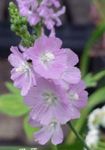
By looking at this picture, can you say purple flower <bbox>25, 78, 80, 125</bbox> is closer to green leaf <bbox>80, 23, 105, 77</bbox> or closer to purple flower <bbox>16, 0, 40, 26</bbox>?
purple flower <bbox>16, 0, 40, 26</bbox>

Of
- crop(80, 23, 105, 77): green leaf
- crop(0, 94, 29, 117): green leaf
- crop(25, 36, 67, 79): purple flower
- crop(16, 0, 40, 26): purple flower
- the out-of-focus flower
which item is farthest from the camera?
crop(80, 23, 105, 77): green leaf

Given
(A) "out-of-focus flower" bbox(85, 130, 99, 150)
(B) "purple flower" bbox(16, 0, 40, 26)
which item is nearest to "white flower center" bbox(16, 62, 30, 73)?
(B) "purple flower" bbox(16, 0, 40, 26)

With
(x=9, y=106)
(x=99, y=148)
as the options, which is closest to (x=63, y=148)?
(x=99, y=148)

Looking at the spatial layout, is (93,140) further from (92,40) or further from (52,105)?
(92,40)

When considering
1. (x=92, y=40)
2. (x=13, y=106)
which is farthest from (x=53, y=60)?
(x=92, y=40)

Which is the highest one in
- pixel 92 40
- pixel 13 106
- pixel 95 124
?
pixel 95 124

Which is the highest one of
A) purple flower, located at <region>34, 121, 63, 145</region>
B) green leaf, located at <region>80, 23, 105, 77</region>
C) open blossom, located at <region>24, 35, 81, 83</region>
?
open blossom, located at <region>24, 35, 81, 83</region>

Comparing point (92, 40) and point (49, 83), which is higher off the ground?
point (49, 83)
